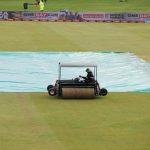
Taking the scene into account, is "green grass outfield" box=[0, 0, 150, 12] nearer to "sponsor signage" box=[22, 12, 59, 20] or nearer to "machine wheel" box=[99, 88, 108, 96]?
"sponsor signage" box=[22, 12, 59, 20]

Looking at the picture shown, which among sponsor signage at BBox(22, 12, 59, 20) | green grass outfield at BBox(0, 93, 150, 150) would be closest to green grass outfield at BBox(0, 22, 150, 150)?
green grass outfield at BBox(0, 93, 150, 150)

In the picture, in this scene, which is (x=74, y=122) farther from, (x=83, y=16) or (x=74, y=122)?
(x=83, y=16)

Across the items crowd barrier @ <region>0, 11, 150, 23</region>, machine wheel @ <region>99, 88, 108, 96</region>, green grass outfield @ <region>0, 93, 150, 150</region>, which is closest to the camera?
green grass outfield @ <region>0, 93, 150, 150</region>

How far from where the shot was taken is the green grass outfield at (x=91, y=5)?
285ft

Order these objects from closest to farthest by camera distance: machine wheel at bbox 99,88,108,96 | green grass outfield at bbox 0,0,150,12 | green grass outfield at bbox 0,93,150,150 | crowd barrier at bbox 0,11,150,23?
green grass outfield at bbox 0,93,150,150, machine wheel at bbox 99,88,108,96, crowd barrier at bbox 0,11,150,23, green grass outfield at bbox 0,0,150,12

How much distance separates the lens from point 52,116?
2191cm

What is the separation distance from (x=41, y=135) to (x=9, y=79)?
11.6 metres

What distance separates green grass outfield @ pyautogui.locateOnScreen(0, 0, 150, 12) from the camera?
87.0m

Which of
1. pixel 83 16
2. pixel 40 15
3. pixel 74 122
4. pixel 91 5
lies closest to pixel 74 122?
pixel 74 122

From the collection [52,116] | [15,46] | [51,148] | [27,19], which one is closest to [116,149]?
[51,148]

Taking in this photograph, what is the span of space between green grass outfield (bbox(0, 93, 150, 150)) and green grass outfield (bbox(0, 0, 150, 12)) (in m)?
60.2

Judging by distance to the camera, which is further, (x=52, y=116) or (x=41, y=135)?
(x=52, y=116)

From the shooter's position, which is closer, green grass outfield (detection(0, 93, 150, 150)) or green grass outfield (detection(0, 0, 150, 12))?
green grass outfield (detection(0, 93, 150, 150))

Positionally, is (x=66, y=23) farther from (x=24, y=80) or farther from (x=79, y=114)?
(x=79, y=114)
